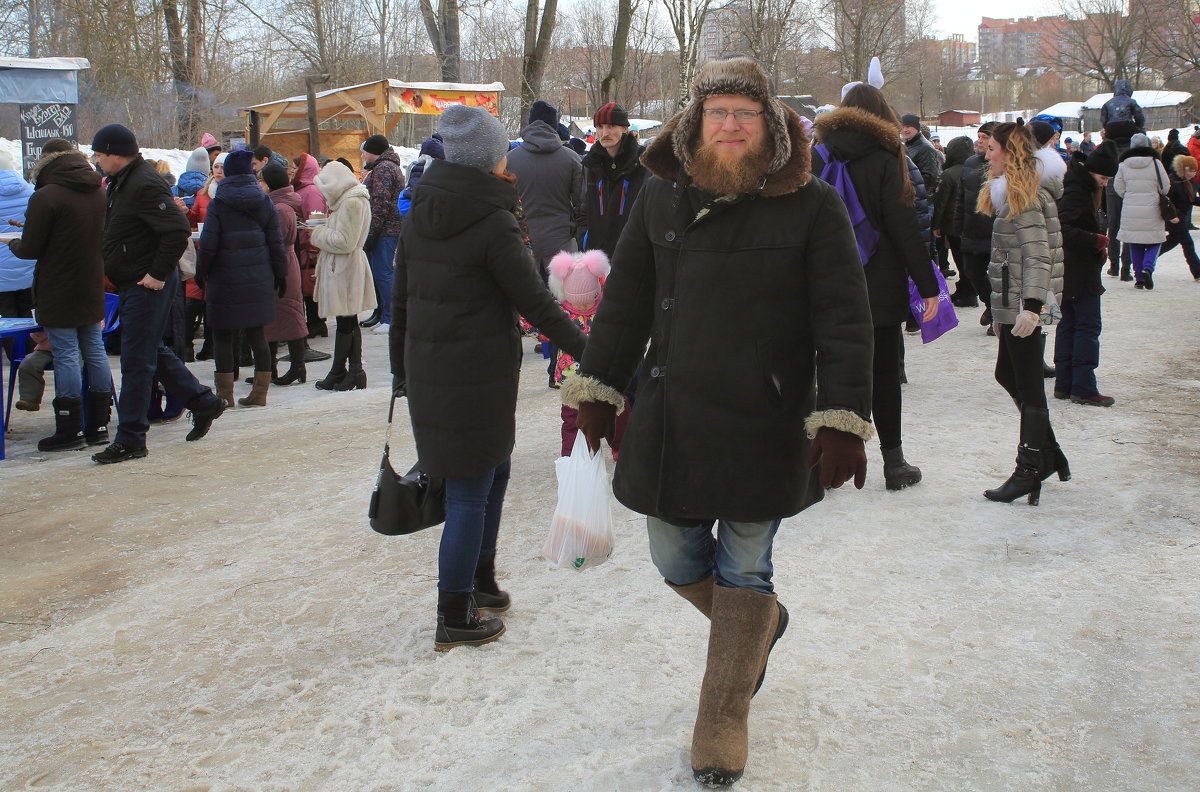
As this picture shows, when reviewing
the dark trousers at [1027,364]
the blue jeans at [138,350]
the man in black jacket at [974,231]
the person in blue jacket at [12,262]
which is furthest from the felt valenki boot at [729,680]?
the person in blue jacket at [12,262]

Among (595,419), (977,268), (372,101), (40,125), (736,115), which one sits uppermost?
(372,101)

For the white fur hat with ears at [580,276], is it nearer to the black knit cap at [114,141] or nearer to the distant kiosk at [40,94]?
the black knit cap at [114,141]

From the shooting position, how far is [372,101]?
19.7m

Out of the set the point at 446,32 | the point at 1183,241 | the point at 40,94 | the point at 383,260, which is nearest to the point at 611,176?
the point at 383,260

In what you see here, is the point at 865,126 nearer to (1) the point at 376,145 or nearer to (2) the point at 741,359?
(2) the point at 741,359

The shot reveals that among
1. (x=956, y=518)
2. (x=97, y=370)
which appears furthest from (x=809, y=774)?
(x=97, y=370)

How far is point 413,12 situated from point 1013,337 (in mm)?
38110

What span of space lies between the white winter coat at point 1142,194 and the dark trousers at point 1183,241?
1.96 feet

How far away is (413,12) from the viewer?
39375 mm

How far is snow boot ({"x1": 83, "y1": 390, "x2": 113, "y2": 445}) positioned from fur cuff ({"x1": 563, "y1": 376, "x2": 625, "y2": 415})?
5195mm

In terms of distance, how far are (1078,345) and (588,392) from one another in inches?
204

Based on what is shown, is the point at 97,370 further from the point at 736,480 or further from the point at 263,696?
the point at 736,480

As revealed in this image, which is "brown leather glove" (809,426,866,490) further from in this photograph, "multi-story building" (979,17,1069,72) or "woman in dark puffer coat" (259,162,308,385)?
"multi-story building" (979,17,1069,72)

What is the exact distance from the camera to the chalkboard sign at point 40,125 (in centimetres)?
1264
